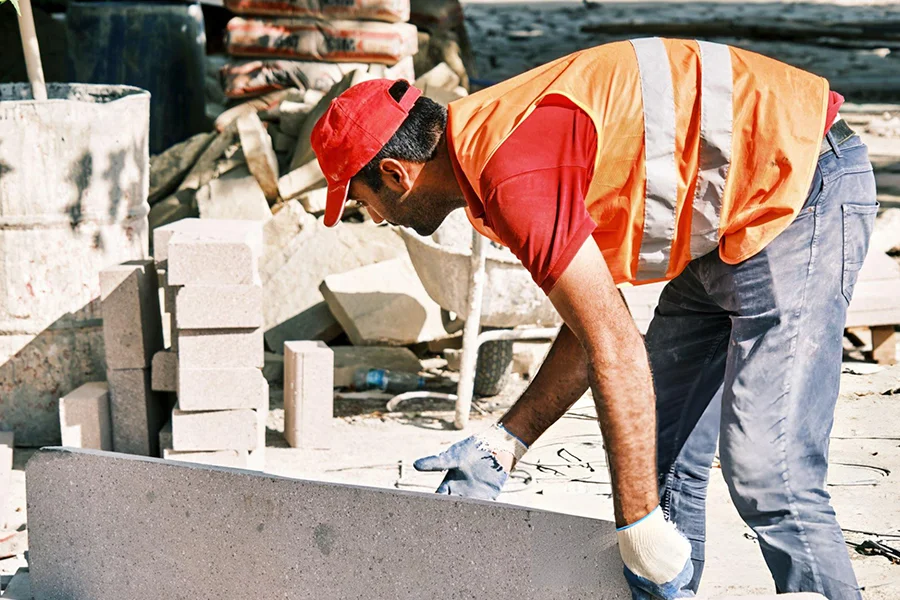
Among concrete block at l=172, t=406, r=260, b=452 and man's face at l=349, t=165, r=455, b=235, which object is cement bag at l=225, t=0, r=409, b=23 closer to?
concrete block at l=172, t=406, r=260, b=452

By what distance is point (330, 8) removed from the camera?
7668 millimetres

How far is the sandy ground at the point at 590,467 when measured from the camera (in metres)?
3.77

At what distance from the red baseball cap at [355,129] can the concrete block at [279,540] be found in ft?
2.76

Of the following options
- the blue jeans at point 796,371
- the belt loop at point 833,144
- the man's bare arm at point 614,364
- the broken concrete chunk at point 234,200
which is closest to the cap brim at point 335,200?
the man's bare arm at point 614,364

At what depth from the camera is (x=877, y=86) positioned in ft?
41.0

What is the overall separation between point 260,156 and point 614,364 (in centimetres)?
513

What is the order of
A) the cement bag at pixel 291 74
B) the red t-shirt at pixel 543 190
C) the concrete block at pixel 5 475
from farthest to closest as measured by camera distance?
the cement bag at pixel 291 74 < the concrete block at pixel 5 475 < the red t-shirt at pixel 543 190

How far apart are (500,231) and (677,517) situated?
1.18 meters

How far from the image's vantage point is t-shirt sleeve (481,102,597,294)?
87.8 inches

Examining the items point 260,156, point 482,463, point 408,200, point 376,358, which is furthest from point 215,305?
point 260,156

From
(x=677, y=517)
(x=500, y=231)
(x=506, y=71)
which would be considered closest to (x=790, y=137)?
(x=500, y=231)

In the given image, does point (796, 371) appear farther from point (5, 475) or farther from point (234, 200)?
point (234, 200)

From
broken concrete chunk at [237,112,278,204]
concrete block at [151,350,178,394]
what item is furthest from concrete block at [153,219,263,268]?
broken concrete chunk at [237,112,278,204]

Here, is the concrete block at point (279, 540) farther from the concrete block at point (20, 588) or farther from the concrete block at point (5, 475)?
the concrete block at point (5, 475)
